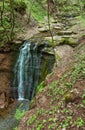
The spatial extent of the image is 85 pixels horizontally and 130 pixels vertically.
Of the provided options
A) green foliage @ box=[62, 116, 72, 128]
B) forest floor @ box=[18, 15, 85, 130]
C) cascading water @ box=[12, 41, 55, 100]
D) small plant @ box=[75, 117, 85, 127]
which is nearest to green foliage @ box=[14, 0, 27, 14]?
cascading water @ box=[12, 41, 55, 100]

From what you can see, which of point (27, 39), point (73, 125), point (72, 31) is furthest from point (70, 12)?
point (73, 125)

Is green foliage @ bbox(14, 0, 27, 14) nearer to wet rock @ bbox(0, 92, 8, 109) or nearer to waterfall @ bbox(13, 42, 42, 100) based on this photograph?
waterfall @ bbox(13, 42, 42, 100)

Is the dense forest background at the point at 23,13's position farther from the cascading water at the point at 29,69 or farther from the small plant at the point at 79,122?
the small plant at the point at 79,122

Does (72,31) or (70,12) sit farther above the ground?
(70,12)

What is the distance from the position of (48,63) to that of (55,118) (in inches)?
238

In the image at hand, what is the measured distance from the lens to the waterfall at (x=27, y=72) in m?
12.0

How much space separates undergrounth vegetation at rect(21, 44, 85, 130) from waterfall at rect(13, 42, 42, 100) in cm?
487

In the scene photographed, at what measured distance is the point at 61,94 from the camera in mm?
6398

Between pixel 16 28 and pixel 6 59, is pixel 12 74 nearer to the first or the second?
pixel 6 59

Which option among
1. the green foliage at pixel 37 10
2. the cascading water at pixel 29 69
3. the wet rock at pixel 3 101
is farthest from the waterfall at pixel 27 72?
the green foliage at pixel 37 10

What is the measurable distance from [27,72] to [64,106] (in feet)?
22.1

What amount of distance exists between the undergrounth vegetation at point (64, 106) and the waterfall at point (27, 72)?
16.0 feet

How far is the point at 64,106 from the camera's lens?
573cm

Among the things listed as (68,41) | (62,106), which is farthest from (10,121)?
(68,41)
